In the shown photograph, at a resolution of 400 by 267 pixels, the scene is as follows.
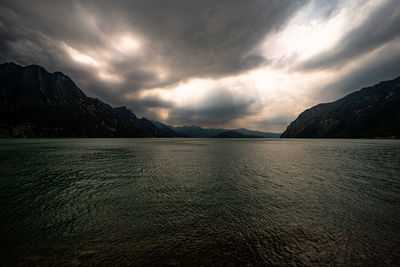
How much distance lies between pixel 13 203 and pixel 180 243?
1963cm

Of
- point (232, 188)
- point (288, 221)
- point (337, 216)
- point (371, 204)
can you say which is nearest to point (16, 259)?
point (288, 221)

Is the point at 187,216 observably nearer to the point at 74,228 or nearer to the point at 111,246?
the point at 111,246

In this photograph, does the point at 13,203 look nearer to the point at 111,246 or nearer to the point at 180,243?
the point at 111,246

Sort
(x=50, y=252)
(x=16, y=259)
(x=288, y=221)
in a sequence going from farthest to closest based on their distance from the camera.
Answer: (x=288, y=221) → (x=50, y=252) → (x=16, y=259)

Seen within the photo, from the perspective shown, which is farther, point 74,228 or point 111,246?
point 74,228

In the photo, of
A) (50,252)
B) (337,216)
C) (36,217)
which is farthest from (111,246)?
(337,216)

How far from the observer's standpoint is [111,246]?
10.0 m

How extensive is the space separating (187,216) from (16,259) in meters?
10.6

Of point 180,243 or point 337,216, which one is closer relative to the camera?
point 180,243

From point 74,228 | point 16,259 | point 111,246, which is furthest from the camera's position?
point 74,228

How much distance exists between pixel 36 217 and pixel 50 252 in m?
7.32

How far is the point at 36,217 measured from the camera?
46.0 feet

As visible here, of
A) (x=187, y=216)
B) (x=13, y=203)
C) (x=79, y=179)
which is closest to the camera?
(x=187, y=216)

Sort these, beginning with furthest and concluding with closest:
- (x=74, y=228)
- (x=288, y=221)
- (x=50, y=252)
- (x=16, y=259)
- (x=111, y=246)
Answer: (x=288, y=221)
(x=74, y=228)
(x=111, y=246)
(x=50, y=252)
(x=16, y=259)
